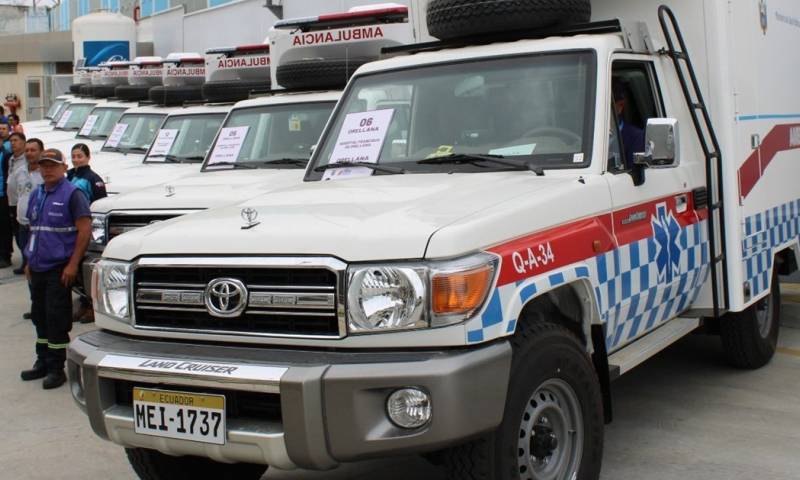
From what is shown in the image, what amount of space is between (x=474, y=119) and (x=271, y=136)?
397cm

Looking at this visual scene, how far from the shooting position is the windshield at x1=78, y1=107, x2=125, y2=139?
51.4 feet

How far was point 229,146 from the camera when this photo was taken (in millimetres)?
8844

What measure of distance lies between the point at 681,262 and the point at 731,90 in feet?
3.75

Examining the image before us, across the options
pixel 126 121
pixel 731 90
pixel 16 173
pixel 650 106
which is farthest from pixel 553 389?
pixel 126 121

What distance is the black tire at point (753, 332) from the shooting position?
21.0ft

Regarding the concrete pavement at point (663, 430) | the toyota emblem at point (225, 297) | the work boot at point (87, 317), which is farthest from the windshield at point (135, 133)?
the toyota emblem at point (225, 297)

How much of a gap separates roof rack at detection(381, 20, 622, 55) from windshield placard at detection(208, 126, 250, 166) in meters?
3.31

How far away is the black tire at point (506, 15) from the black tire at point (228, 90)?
585cm

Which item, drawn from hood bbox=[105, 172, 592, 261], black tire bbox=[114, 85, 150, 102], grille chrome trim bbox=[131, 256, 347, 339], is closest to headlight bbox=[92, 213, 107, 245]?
hood bbox=[105, 172, 592, 261]

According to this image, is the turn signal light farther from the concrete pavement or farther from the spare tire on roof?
the spare tire on roof

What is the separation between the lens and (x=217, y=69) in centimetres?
1196

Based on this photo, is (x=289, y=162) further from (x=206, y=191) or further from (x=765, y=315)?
(x=765, y=315)

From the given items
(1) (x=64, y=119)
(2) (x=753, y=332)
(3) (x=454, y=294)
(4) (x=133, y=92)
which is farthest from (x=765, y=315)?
(1) (x=64, y=119)

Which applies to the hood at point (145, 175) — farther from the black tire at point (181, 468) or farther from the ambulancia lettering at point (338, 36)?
the black tire at point (181, 468)
